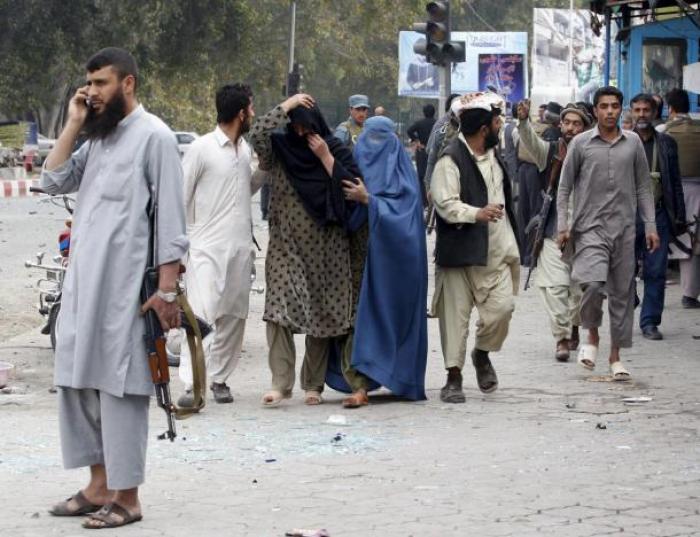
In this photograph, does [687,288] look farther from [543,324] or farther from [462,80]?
[462,80]

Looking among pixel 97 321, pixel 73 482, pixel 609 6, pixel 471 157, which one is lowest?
pixel 73 482

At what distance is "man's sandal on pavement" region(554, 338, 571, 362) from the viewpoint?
11.2 meters

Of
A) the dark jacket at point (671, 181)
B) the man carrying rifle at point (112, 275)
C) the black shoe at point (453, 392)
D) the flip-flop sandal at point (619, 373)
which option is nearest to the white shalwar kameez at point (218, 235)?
the black shoe at point (453, 392)

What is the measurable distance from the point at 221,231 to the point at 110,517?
333cm

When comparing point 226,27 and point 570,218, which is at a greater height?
Answer: point 226,27

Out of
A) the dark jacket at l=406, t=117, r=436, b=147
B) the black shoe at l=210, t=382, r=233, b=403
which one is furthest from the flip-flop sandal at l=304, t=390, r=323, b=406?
the dark jacket at l=406, t=117, r=436, b=147

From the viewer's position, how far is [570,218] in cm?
1027

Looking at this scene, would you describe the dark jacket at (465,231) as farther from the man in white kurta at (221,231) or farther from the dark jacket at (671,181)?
the dark jacket at (671,181)

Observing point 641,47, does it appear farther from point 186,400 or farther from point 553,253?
point 186,400

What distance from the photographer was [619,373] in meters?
10.0

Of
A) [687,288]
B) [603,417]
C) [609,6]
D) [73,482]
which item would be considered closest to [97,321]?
[73,482]

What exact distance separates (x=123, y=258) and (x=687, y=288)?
8892 mm

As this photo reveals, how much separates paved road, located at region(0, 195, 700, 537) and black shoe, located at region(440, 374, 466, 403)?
7 cm

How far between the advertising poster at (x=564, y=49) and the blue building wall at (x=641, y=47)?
48.1 m
